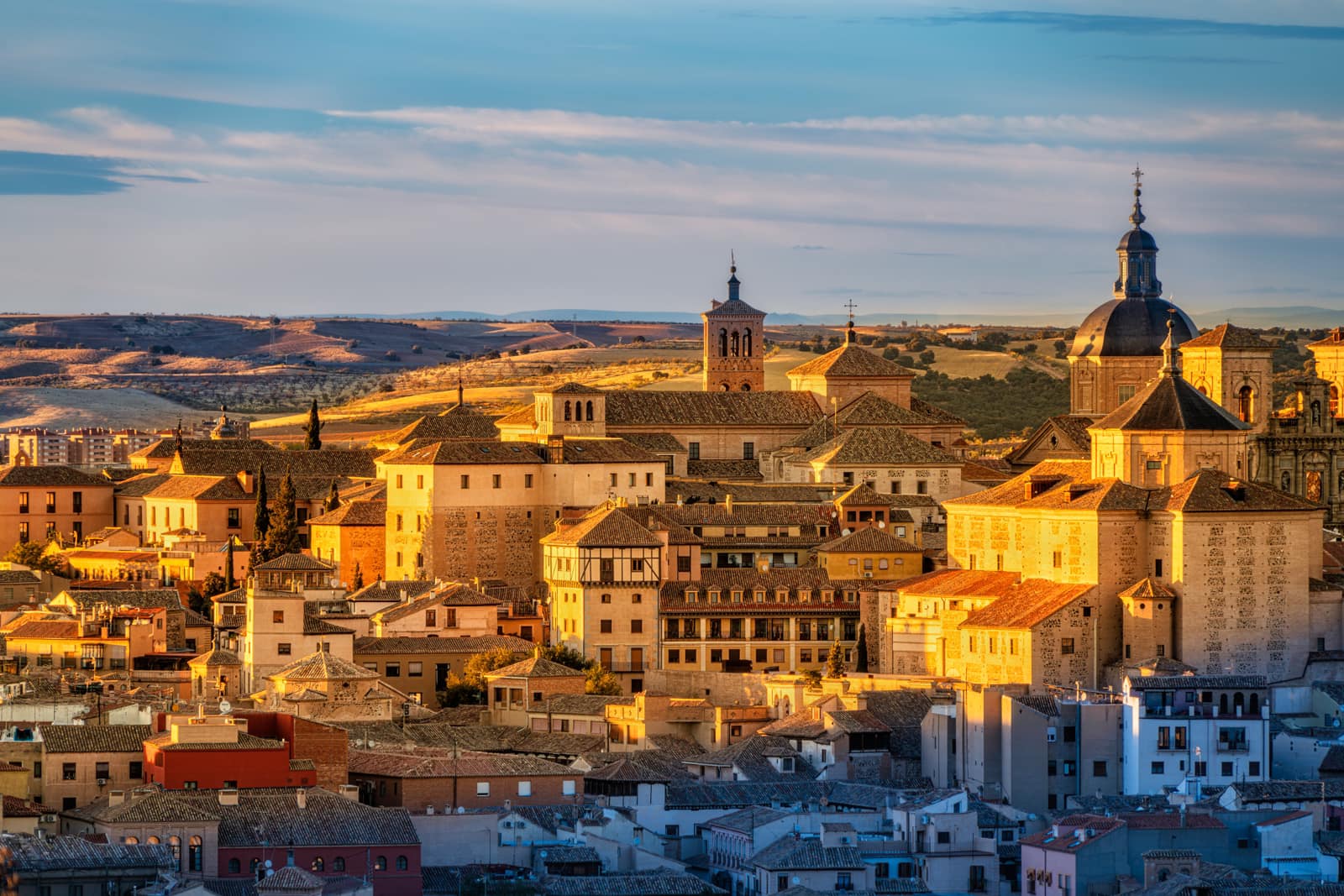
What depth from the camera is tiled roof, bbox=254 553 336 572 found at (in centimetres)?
Answer: 8606

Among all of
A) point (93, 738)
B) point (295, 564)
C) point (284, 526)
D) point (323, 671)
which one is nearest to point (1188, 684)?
point (323, 671)

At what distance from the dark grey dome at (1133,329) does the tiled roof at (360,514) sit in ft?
77.9

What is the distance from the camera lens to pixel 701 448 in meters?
104

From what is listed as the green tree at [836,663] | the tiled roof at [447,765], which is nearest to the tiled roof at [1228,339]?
the green tree at [836,663]

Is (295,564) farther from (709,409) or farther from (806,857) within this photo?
(806,857)

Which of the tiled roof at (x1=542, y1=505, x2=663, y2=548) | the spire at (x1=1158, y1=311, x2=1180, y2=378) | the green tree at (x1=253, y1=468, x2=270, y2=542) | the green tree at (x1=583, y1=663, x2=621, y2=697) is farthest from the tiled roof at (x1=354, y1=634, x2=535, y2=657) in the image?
the spire at (x1=1158, y1=311, x2=1180, y2=378)

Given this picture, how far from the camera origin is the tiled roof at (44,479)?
11225 cm

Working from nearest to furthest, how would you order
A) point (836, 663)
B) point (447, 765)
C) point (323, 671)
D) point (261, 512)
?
point (447, 765)
point (323, 671)
point (836, 663)
point (261, 512)

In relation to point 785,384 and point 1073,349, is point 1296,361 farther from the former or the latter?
point 1073,349

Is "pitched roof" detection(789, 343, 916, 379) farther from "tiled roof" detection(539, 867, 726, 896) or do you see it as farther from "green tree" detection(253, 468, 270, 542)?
"tiled roof" detection(539, 867, 726, 896)

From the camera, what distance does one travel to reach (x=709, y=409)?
105m

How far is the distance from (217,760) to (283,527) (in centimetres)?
3223

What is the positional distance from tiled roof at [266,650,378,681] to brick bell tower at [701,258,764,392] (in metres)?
37.7

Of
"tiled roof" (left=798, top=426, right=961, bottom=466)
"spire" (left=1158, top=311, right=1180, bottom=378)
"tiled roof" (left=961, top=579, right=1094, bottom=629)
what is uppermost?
"spire" (left=1158, top=311, right=1180, bottom=378)
